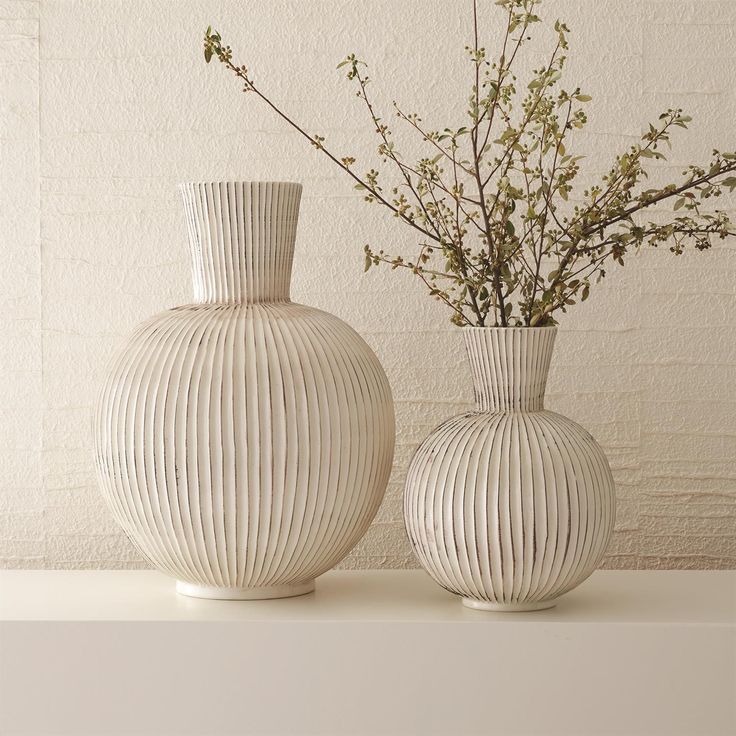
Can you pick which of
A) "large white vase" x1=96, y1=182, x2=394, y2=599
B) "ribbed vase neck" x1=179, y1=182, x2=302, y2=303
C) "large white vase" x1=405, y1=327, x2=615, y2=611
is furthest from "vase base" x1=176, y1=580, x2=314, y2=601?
"ribbed vase neck" x1=179, y1=182, x2=302, y2=303

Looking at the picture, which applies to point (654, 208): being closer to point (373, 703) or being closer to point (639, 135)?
point (639, 135)

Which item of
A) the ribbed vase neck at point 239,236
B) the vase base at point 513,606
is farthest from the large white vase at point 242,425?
the vase base at point 513,606

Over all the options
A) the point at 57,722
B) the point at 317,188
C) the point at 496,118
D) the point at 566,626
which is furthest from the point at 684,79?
the point at 57,722

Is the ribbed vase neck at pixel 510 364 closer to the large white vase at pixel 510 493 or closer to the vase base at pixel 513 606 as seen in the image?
the large white vase at pixel 510 493

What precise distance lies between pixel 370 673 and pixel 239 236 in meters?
0.36

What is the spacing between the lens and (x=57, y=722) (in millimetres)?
735

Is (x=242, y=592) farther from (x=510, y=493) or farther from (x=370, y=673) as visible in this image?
(x=510, y=493)

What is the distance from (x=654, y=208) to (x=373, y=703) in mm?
539

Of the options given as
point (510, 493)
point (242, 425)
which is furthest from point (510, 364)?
point (242, 425)

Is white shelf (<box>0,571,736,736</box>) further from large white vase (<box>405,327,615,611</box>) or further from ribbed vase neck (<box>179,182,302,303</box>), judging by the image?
ribbed vase neck (<box>179,182,302,303</box>)

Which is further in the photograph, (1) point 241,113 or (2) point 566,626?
(1) point 241,113

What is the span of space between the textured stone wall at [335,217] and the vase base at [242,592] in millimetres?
169

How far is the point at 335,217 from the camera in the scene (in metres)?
0.96

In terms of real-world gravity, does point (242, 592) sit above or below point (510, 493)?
below
